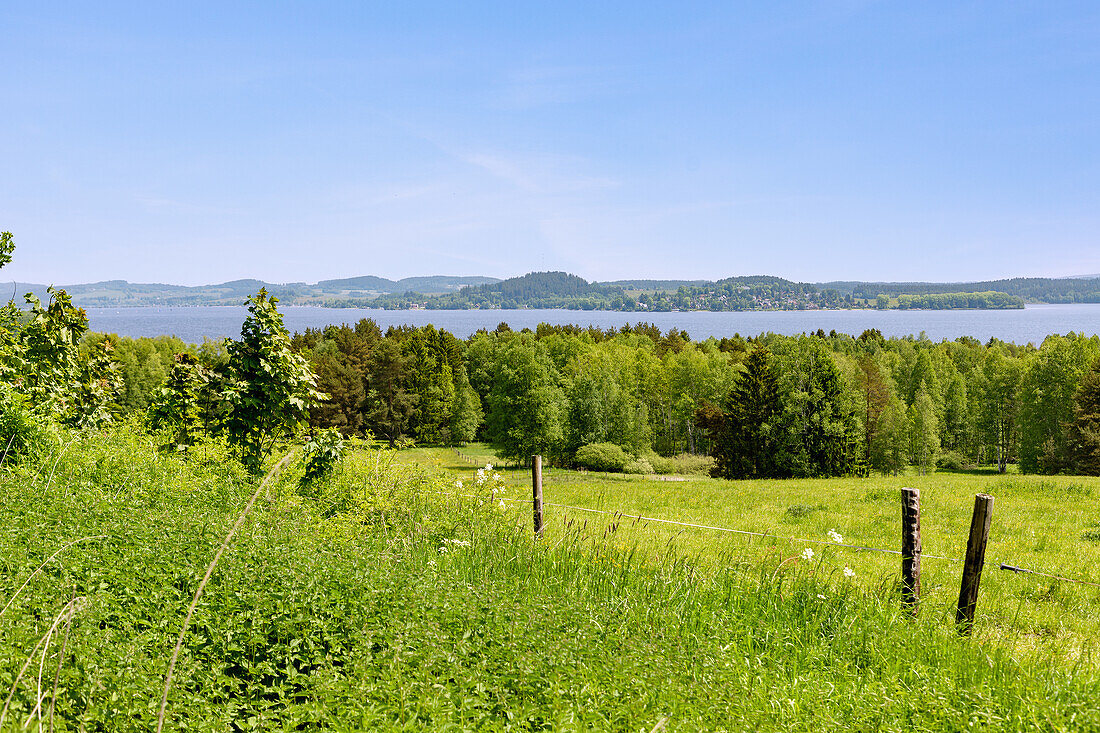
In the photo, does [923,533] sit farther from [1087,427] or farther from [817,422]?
[1087,427]

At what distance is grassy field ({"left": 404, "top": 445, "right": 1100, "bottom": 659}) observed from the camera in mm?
Result: 7824

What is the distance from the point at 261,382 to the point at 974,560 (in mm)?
9276

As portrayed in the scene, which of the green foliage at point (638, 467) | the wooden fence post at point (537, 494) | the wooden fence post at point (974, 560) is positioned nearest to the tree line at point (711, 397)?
the green foliage at point (638, 467)

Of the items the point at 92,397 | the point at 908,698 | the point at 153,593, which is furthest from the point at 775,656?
the point at 92,397

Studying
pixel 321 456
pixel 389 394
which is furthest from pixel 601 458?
pixel 321 456

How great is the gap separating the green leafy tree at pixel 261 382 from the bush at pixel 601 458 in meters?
42.6

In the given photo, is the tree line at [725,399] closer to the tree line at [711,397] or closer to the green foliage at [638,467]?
the tree line at [711,397]

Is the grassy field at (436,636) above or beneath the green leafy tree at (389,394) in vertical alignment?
above

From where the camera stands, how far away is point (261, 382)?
9.50 m

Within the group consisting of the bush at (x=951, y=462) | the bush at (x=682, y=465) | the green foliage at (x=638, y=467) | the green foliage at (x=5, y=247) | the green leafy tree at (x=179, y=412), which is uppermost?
the green foliage at (x=5, y=247)

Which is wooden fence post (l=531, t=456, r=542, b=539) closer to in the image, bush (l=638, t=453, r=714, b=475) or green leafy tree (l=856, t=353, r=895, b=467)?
bush (l=638, t=453, r=714, b=475)

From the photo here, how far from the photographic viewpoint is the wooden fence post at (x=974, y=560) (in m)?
6.16

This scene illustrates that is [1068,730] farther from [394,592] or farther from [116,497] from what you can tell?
[116,497]

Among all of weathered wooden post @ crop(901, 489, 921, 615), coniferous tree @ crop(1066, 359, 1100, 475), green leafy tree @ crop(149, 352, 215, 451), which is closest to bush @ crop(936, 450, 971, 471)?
coniferous tree @ crop(1066, 359, 1100, 475)
